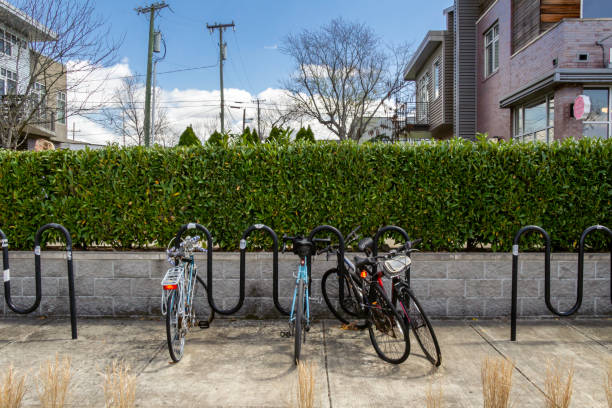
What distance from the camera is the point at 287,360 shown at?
4.05 m

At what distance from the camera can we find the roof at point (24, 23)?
394 inches

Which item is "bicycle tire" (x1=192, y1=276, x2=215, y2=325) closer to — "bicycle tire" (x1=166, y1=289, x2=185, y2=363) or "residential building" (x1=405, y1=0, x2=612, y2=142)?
"bicycle tire" (x1=166, y1=289, x2=185, y2=363)

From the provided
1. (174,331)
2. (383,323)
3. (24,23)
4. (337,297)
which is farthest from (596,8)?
(24,23)

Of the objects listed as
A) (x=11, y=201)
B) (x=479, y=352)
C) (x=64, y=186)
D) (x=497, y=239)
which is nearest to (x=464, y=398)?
(x=479, y=352)

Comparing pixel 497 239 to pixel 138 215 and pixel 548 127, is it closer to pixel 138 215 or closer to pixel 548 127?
pixel 138 215

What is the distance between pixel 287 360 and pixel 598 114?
38.5ft

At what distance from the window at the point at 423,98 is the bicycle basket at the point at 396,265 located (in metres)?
21.8

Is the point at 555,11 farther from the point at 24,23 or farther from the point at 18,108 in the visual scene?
the point at 18,108

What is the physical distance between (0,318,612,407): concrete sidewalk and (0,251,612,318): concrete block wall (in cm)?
20

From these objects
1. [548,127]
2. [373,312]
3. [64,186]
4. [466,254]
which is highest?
[548,127]

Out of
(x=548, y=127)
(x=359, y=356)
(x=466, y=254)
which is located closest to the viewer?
(x=359, y=356)

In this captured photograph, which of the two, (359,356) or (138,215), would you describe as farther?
(138,215)

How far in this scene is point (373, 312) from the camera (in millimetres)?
4211

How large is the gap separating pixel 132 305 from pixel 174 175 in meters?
1.71
